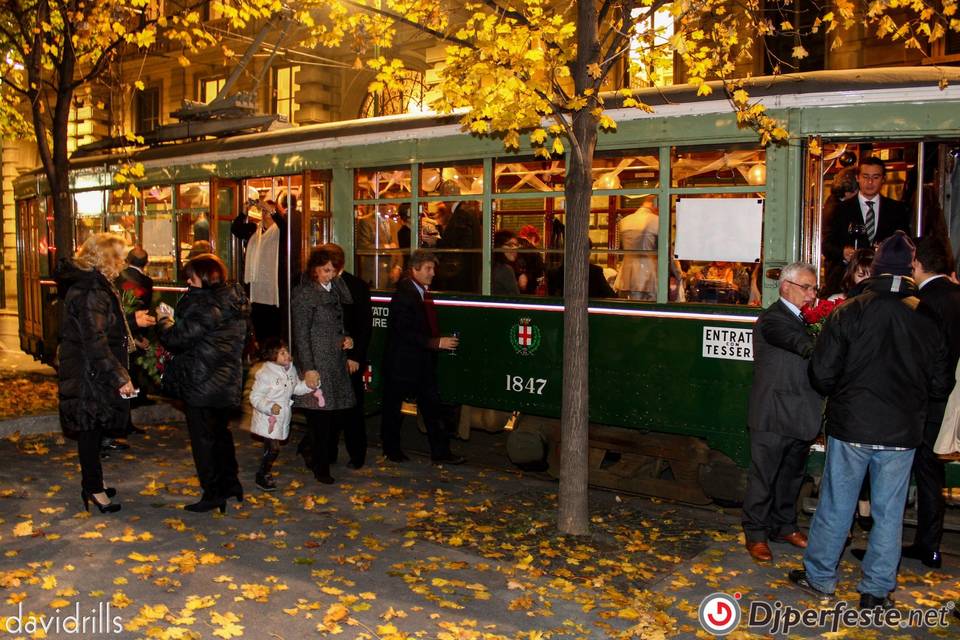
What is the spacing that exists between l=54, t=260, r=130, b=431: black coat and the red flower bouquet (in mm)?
4223

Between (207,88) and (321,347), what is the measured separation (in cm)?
1863

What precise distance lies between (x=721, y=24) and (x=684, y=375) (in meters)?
2.58

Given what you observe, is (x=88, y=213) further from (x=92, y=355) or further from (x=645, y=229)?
(x=645, y=229)

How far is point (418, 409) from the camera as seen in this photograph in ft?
26.9

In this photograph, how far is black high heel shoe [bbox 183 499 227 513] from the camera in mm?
6441

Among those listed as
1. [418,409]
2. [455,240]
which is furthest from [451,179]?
[418,409]

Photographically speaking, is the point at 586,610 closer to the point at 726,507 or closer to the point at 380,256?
the point at 726,507

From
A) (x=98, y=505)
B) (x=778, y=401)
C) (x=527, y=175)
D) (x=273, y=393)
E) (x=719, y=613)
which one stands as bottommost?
(x=719, y=613)

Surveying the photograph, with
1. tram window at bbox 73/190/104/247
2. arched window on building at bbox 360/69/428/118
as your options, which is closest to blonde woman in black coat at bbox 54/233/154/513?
tram window at bbox 73/190/104/247

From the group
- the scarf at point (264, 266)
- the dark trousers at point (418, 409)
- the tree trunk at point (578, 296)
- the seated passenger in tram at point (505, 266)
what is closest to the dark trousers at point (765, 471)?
the tree trunk at point (578, 296)

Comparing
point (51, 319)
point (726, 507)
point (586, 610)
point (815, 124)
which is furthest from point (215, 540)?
point (51, 319)

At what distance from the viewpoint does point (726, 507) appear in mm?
6820

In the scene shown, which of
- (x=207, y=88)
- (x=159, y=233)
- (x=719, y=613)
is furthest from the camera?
(x=207, y=88)

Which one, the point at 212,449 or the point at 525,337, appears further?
the point at 525,337
